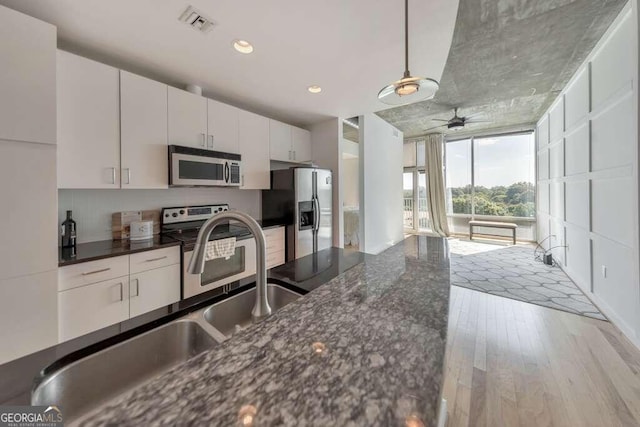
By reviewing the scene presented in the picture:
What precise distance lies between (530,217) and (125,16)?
8279 mm

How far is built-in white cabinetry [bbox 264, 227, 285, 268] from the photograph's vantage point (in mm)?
3191

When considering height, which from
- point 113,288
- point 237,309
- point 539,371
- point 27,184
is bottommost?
point 539,371

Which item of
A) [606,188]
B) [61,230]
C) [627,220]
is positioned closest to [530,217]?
[606,188]

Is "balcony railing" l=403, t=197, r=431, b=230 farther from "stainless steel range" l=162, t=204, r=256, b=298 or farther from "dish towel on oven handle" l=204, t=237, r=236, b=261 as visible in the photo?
"dish towel on oven handle" l=204, t=237, r=236, b=261

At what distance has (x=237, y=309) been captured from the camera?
47.4 inches

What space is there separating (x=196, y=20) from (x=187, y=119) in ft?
3.46

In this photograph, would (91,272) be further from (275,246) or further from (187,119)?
(275,246)

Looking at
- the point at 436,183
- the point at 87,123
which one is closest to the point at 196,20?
the point at 87,123

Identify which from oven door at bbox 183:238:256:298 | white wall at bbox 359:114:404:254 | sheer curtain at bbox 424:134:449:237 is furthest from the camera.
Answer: sheer curtain at bbox 424:134:449:237

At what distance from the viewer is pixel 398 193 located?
578 cm

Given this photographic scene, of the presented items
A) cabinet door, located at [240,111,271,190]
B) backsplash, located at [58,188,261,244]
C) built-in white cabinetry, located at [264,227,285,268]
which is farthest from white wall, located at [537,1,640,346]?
backsplash, located at [58,188,261,244]

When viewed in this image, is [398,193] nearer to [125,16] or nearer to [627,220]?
[627,220]

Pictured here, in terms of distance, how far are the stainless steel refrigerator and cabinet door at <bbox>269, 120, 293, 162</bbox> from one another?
303mm

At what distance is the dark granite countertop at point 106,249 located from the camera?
1740 millimetres
